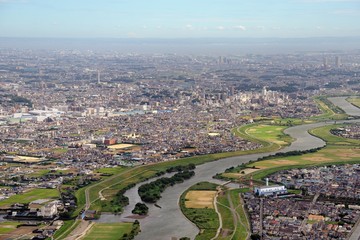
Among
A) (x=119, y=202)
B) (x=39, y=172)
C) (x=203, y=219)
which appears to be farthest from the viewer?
(x=39, y=172)

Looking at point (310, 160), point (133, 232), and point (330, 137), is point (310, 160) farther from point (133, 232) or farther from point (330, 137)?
point (133, 232)

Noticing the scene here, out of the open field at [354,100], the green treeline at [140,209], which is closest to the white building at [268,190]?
the green treeline at [140,209]

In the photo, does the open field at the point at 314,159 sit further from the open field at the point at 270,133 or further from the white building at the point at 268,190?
the white building at the point at 268,190

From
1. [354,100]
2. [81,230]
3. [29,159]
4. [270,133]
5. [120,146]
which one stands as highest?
[81,230]

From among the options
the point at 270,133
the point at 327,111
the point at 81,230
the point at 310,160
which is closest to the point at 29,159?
the point at 81,230

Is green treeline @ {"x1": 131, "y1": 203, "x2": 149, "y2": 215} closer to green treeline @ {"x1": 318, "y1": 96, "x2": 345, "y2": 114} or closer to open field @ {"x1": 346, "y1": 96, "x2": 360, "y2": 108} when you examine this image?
green treeline @ {"x1": 318, "y1": 96, "x2": 345, "y2": 114}

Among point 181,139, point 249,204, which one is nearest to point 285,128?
point 181,139
